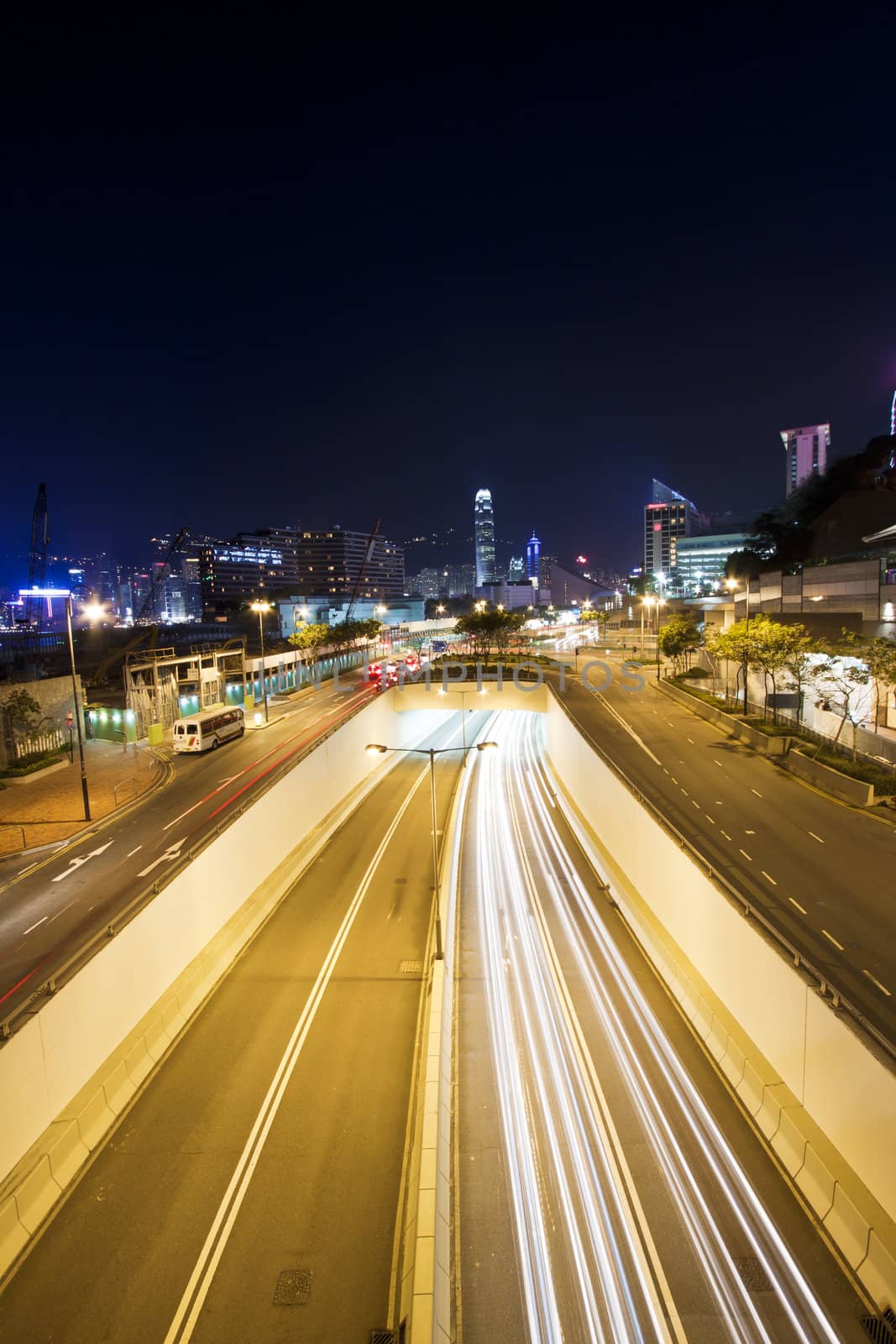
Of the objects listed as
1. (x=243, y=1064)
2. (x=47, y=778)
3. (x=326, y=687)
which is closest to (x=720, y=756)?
(x=243, y=1064)

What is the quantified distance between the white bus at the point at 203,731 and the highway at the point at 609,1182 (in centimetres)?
2074

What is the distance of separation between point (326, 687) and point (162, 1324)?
48.7 meters

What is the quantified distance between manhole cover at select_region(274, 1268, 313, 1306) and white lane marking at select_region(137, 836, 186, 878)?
11.5 m

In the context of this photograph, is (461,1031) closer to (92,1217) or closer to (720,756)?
(92,1217)

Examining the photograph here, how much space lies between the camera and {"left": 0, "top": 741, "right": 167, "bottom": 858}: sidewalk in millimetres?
21578

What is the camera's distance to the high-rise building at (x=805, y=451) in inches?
6127

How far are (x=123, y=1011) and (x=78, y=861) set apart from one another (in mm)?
8575

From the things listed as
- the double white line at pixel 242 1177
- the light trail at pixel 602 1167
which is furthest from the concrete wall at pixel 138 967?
the light trail at pixel 602 1167

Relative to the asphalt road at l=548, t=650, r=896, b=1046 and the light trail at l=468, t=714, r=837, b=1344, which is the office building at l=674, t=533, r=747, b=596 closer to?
the asphalt road at l=548, t=650, r=896, b=1046

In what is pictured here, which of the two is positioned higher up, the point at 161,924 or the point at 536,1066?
the point at 161,924

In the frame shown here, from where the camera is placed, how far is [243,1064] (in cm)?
1268

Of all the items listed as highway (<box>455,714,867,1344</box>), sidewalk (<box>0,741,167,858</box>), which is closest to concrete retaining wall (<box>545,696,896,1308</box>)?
highway (<box>455,714,867,1344</box>)

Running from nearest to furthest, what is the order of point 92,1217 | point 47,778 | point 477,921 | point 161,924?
1. point 92,1217
2. point 161,924
3. point 477,921
4. point 47,778

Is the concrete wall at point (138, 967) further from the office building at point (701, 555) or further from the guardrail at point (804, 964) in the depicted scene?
the office building at point (701, 555)
